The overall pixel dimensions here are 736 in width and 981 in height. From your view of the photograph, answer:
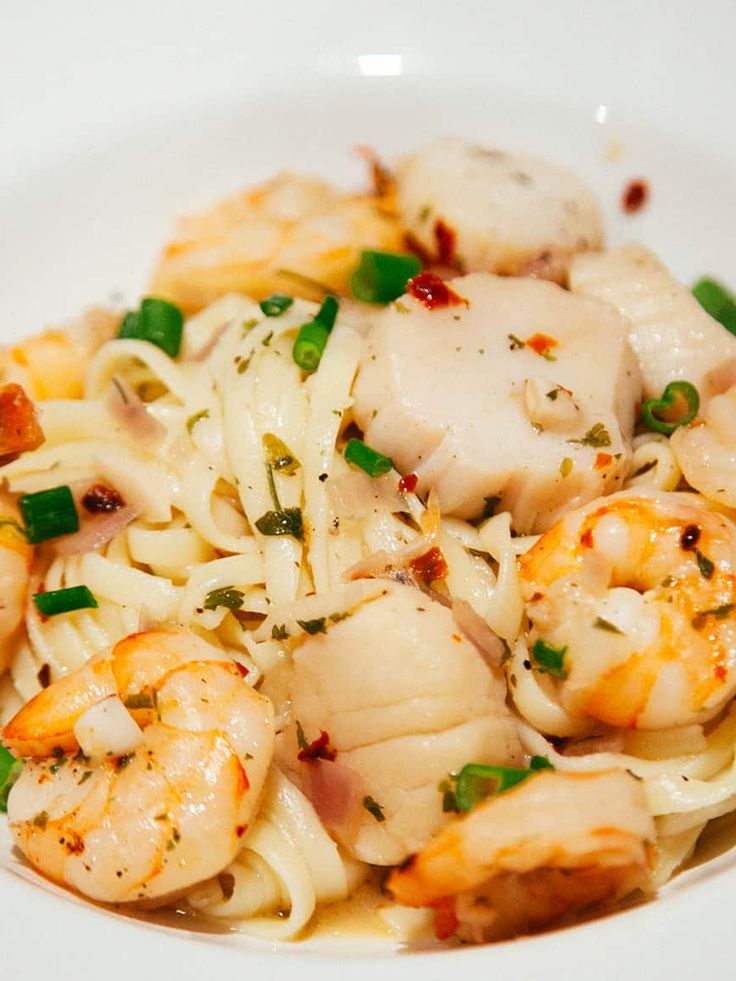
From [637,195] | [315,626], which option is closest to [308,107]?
[637,195]

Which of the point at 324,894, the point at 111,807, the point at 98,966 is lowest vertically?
the point at 324,894

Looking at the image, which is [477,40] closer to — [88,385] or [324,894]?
[88,385]

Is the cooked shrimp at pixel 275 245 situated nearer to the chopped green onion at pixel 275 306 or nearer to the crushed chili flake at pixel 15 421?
the chopped green onion at pixel 275 306

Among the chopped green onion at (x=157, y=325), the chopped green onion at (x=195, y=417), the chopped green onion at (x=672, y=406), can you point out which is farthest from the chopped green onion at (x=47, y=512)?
the chopped green onion at (x=672, y=406)

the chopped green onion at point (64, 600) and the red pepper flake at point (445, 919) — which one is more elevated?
the chopped green onion at point (64, 600)

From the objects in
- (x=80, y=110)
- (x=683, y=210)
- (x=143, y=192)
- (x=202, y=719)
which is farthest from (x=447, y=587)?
(x=80, y=110)

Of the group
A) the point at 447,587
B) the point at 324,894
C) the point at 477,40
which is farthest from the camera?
the point at 477,40
